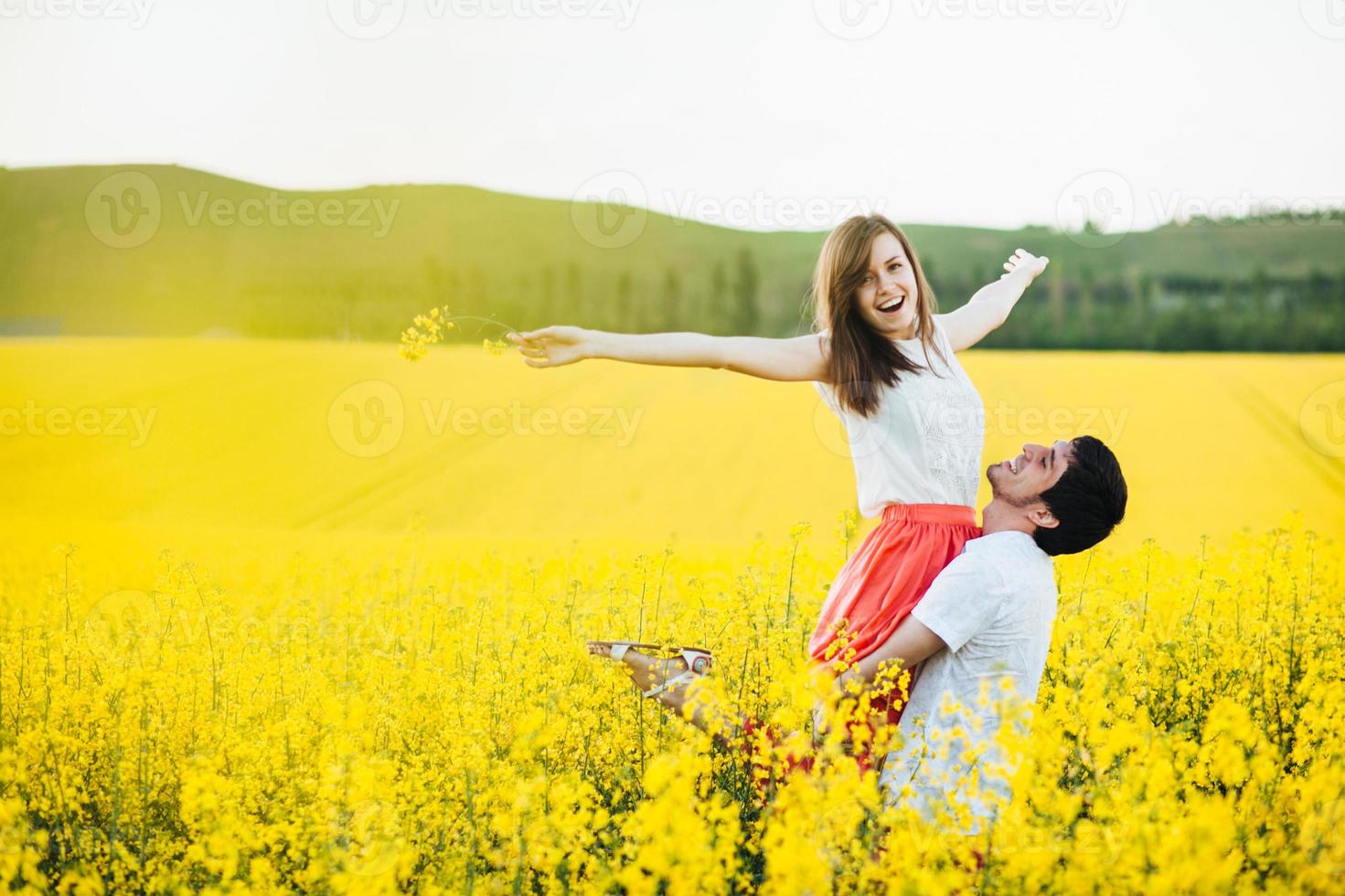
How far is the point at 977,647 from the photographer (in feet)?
11.3

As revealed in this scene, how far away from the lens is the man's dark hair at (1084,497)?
3.45 metres

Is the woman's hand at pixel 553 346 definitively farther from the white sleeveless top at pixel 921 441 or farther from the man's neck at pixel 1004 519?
the man's neck at pixel 1004 519

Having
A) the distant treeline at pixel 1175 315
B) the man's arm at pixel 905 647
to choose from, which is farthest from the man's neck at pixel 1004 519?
the distant treeline at pixel 1175 315

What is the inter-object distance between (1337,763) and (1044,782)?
3.45 feet

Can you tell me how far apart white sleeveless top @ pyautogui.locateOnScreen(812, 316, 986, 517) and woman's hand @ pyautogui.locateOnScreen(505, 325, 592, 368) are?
830 mm

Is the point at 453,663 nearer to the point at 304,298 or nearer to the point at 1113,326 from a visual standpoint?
the point at 304,298

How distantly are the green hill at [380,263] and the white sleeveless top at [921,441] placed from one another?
15.6 metres

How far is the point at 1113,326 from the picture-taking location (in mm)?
40250

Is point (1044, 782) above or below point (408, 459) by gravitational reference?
below

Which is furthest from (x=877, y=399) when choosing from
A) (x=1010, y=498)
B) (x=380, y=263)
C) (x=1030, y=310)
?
(x=380, y=263)

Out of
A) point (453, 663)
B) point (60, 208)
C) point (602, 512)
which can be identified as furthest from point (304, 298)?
point (453, 663)

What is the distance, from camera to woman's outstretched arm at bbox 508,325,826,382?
358 cm

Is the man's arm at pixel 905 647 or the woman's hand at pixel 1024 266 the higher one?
the woman's hand at pixel 1024 266

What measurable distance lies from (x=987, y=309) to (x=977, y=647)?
1.64 m
